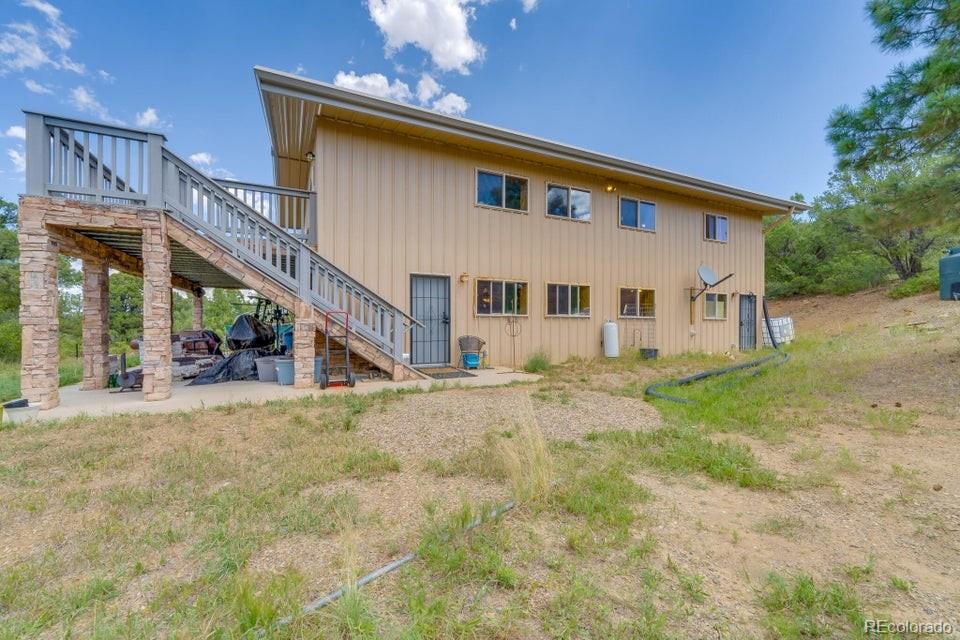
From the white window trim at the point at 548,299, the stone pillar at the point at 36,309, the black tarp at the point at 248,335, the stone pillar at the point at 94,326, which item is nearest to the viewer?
the stone pillar at the point at 36,309

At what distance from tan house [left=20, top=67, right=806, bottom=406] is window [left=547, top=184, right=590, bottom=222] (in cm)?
4

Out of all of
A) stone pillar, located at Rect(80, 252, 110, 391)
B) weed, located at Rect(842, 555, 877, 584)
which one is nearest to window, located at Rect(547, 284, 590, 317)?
weed, located at Rect(842, 555, 877, 584)

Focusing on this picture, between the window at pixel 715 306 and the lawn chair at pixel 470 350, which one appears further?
the window at pixel 715 306

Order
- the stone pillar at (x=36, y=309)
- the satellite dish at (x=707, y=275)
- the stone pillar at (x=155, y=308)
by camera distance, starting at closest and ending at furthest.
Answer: the stone pillar at (x=36, y=309)
the stone pillar at (x=155, y=308)
the satellite dish at (x=707, y=275)

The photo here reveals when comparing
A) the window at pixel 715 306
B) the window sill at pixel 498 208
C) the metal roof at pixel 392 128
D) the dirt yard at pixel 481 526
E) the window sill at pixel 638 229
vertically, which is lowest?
the dirt yard at pixel 481 526

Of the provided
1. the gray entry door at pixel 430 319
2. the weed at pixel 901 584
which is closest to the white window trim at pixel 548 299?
the gray entry door at pixel 430 319

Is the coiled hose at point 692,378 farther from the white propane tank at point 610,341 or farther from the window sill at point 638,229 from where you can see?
the window sill at point 638,229

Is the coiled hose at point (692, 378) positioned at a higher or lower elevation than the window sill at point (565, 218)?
lower

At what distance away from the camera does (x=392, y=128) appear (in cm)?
757

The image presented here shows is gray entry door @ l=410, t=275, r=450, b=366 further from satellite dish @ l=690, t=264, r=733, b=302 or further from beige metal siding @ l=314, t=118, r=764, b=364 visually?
satellite dish @ l=690, t=264, r=733, b=302

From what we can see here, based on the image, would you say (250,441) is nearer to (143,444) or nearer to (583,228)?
(143,444)

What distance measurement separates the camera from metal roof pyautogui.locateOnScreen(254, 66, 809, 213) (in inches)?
248

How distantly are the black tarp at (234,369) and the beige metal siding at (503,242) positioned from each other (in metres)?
2.43

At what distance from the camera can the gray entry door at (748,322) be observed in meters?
12.6
